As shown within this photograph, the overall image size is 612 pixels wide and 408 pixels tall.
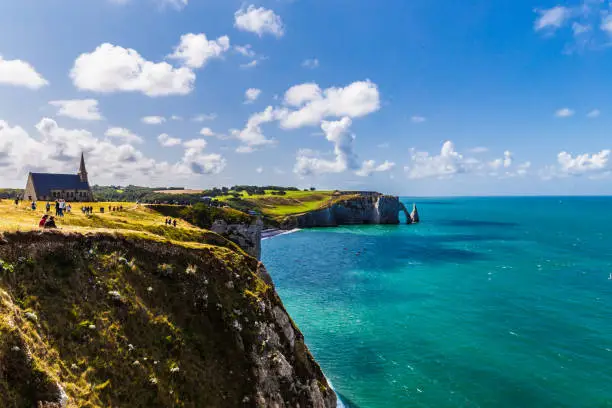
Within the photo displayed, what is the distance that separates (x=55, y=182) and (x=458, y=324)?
98263mm

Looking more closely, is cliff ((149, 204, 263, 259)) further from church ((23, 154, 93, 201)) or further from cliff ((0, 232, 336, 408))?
church ((23, 154, 93, 201))

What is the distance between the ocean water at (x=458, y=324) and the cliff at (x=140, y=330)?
14.3 metres

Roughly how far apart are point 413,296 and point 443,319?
13.7 metres

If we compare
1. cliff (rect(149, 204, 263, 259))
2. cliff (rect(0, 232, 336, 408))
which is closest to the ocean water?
cliff (rect(0, 232, 336, 408))

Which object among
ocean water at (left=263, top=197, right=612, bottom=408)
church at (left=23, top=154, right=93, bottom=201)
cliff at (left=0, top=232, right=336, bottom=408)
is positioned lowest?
ocean water at (left=263, top=197, right=612, bottom=408)

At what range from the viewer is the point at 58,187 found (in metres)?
86.5

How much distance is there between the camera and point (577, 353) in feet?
155

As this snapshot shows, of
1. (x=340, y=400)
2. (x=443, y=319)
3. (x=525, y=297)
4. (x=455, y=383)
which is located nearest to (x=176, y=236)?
(x=340, y=400)

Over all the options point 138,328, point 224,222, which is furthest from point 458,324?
point 138,328

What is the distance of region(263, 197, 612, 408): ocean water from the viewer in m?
39.7

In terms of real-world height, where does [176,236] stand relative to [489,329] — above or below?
above

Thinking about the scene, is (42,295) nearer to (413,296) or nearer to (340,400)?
(340,400)

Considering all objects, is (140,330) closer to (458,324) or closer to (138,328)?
(138,328)

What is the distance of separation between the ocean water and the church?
2222 inches
